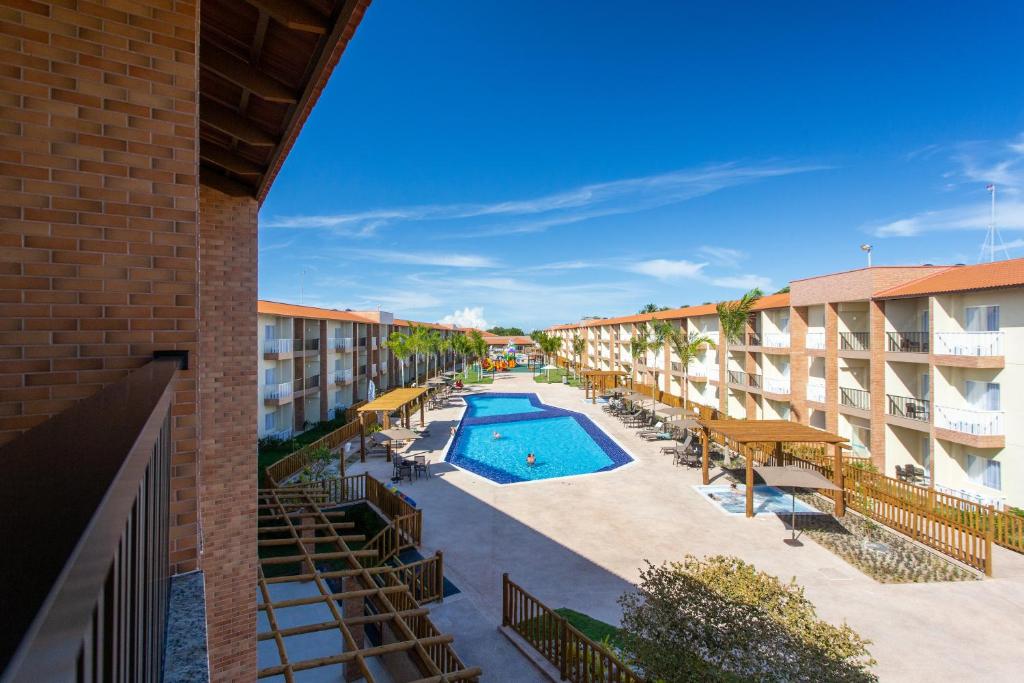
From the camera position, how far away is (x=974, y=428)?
17109 millimetres

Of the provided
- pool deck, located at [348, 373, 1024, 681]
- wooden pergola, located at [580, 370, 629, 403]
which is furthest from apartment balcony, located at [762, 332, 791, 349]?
wooden pergola, located at [580, 370, 629, 403]

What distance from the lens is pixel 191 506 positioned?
3.44 meters

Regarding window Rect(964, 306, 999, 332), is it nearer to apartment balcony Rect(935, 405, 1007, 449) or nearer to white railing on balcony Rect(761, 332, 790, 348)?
apartment balcony Rect(935, 405, 1007, 449)

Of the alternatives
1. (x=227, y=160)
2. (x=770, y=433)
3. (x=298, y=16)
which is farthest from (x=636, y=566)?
(x=298, y=16)

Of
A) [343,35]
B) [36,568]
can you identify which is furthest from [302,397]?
[36,568]

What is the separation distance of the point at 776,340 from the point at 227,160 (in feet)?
90.1

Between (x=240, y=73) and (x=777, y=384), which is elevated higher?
(x=240, y=73)

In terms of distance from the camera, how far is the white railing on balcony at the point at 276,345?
90.6ft

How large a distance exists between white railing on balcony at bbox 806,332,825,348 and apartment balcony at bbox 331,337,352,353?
28.4 meters

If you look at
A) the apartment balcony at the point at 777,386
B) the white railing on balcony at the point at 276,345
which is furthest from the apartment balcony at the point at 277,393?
the apartment balcony at the point at 777,386

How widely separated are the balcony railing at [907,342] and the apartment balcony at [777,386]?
19.4 feet

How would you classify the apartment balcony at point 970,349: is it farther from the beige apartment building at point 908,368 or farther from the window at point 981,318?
the window at point 981,318

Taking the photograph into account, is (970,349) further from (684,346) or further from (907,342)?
(684,346)

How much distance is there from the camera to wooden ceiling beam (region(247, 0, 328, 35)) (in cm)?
418
